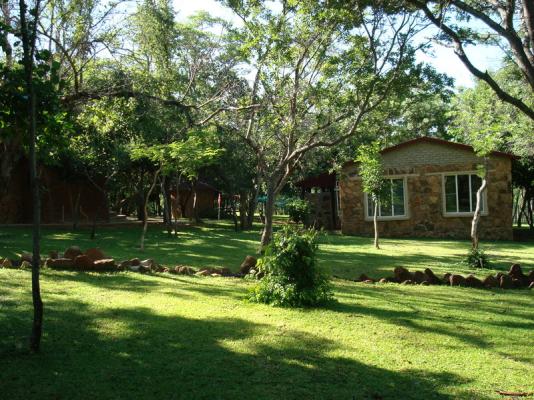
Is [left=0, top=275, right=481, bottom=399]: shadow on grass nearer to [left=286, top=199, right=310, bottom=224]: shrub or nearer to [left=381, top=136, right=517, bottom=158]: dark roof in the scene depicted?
[left=381, top=136, right=517, bottom=158]: dark roof

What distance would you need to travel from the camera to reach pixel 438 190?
2070 centimetres

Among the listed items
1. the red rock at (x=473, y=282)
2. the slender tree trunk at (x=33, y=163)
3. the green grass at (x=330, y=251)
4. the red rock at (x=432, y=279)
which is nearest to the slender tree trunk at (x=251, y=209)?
the green grass at (x=330, y=251)

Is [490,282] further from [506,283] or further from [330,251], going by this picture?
[330,251]

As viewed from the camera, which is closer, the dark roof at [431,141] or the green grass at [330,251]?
the green grass at [330,251]

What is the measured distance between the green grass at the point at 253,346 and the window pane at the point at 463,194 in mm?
12989

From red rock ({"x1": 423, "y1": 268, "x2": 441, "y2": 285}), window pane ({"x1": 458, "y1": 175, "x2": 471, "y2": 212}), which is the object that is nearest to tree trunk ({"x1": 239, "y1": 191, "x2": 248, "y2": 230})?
window pane ({"x1": 458, "y1": 175, "x2": 471, "y2": 212})

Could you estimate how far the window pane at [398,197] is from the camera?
21.1 m

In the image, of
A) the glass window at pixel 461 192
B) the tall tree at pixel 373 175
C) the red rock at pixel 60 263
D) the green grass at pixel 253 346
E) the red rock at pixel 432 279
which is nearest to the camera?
the green grass at pixel 253 346

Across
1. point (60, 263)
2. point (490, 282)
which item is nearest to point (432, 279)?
point (490, 282)

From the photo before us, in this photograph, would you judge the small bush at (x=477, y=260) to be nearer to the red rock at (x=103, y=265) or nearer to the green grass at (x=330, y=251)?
the green grass at (x=330, y=251)

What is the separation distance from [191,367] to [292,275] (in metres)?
3.01

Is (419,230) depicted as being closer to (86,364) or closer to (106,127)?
(106,127)

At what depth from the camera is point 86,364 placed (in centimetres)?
464

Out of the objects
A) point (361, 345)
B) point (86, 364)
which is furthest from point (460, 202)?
point (86, 364)
